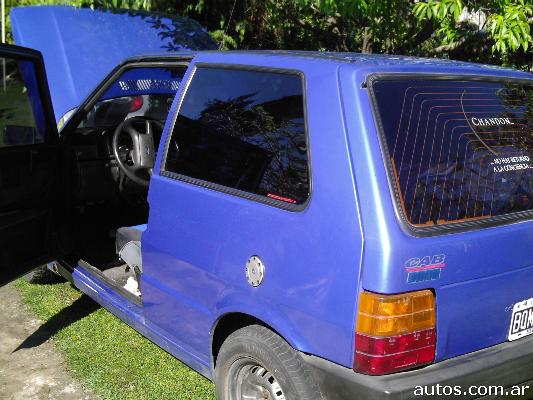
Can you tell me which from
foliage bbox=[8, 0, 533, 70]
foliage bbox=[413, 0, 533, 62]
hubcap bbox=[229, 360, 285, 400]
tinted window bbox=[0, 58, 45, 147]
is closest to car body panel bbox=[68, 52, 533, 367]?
hubcap bbox=[229, 360, 285, 400]

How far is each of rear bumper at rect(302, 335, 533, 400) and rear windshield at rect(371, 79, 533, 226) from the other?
0.54 m

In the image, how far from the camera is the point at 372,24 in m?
6.98

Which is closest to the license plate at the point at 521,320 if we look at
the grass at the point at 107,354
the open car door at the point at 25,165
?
the grass at the point at 107,354

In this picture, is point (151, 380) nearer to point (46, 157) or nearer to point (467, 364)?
point (46, 157)

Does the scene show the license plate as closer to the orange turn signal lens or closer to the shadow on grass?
the orange turn signal lens

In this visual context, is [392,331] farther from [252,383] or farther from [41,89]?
[41,89]

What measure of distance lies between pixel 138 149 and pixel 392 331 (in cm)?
Answer: 250

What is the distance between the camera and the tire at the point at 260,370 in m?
2.39

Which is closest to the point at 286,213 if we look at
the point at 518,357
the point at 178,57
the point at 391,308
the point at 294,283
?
the point at 294,283

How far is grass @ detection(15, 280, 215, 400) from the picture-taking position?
3457 millimetres

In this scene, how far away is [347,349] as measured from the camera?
2238mm

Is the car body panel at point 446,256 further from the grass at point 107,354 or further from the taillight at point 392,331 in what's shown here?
the grass at point 107,354

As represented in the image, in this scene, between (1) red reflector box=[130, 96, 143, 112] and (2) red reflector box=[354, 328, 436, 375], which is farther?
(1) red reflector box=[130, 96, 143, 112]

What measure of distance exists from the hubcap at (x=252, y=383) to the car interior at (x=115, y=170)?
3.83 ft
